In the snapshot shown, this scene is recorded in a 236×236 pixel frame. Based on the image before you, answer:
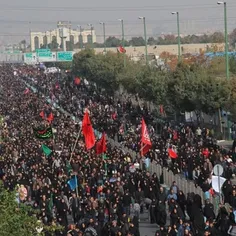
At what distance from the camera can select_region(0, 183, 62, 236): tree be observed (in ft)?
42.7

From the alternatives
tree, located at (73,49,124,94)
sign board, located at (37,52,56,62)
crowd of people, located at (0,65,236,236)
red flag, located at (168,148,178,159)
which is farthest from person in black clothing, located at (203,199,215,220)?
sign board, located at (37,52,56,62)

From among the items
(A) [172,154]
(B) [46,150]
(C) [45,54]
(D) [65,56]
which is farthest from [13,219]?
(C) [45,54]

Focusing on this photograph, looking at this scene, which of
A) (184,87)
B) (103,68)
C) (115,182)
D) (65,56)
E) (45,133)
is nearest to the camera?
(115,182)

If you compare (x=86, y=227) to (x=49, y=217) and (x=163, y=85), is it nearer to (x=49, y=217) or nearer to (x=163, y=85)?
(x=49, y=217)

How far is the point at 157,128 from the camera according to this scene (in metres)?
44.2

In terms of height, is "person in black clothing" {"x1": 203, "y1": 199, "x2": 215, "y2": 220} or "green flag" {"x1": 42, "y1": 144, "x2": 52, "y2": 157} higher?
"person in black clothing" {"x1": 203, "y1": 199, "x2": 215, "y2": 220}

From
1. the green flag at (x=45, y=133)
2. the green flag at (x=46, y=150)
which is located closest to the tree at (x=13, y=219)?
the green flag at (x=46, y=150)

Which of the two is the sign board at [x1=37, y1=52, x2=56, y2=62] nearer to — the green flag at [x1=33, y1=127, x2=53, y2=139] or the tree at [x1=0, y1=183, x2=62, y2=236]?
the green flag at [x1=33, y1=127, x2=53, y2=139]

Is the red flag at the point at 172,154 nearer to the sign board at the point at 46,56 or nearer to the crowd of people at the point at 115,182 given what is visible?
the crowd of people at the point at 115,182

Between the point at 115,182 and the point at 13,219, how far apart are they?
11220 mm

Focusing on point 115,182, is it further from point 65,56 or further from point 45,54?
point 45,54

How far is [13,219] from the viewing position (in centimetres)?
1317

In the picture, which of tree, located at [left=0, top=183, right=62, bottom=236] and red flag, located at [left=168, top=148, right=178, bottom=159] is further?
red flag, located at [left=168, top=148, right=178, bottom=159]

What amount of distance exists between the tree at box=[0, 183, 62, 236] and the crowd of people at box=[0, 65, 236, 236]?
4.31 metres
